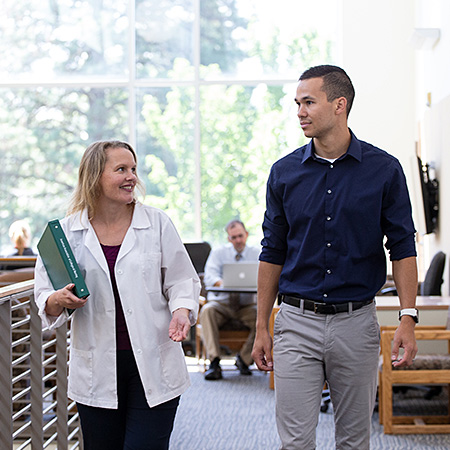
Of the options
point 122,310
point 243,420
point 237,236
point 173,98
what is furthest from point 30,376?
point 173,98

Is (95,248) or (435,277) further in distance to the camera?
(435,277)

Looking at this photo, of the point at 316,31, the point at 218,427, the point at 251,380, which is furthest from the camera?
the point at 316,31

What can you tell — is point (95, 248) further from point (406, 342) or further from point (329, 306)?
point (406, 342)

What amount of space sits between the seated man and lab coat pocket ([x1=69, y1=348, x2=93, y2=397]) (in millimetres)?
4231

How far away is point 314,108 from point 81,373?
1200mm

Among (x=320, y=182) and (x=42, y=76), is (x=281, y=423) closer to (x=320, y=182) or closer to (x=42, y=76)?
(x=320, y=182)

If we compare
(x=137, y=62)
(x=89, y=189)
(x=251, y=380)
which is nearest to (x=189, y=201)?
(x=137, y=62)

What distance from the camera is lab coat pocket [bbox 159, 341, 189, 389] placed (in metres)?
2.62

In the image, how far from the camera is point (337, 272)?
261 centimetres

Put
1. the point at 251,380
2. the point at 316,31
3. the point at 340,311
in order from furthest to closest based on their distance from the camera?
1. the point at 316,31
2. the point at 251,380
3. the point at 340,311

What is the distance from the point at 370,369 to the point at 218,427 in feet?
9.09

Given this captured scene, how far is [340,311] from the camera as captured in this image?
2.58m

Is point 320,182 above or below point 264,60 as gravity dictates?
below

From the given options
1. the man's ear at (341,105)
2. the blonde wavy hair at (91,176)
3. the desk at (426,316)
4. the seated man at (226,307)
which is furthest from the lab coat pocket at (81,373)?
the seated man at (226,307)
